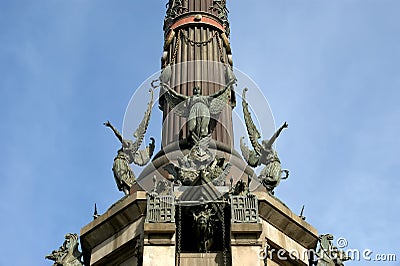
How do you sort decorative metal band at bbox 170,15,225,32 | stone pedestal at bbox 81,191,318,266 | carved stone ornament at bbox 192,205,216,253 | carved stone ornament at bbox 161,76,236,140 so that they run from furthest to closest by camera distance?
decorative metal band at bbox 170,15,225,32 → carved stone ornament at bbox 161,76,236,140 → carved stone ornament at bbox 192,205,216,253 → stone pedestal at bbox 81,191,318,266

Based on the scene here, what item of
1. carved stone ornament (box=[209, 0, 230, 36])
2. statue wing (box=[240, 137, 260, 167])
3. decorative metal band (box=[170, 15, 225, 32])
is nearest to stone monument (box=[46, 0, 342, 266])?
statue wing (box=[240, 137, 260, 167])

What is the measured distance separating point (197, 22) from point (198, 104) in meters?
4.00

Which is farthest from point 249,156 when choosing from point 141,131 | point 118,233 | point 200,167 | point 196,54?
point 118,233

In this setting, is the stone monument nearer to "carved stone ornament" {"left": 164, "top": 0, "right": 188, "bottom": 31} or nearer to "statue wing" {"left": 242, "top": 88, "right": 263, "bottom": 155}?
"statue wing" {"left": 242, "top": 88, "right": 263, "bottom": 155}

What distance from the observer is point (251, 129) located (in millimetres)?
19219

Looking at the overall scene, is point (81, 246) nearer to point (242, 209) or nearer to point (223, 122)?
point (242, 209)

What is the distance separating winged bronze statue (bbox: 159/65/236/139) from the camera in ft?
59.3

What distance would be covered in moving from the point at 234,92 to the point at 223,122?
1523 millimetres

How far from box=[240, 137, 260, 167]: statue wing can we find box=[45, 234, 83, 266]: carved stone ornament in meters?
4.05

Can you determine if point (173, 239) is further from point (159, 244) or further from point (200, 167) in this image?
point (200, 167)

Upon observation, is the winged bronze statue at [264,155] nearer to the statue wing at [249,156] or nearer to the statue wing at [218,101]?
the statue wing at [249,156]

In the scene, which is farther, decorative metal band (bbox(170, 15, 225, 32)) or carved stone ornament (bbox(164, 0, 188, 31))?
carved stone ornament (bbox(164, 0, 188, 31))

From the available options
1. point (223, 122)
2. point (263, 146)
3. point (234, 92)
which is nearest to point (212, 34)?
point (234, 92)

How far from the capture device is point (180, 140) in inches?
734
